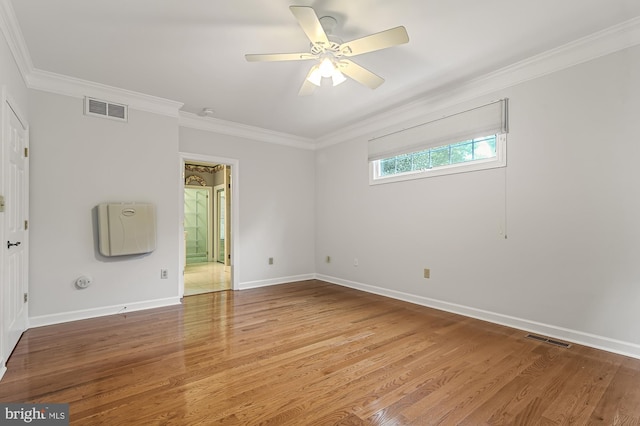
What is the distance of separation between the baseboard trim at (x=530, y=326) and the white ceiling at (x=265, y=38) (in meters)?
2.55

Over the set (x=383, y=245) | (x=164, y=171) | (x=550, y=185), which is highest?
(x=164, y=171)

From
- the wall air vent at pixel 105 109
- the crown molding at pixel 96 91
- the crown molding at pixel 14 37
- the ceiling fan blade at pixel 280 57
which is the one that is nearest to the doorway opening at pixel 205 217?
the crown molding at pixel 96 91

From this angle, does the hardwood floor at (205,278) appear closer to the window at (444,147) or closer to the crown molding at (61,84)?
the crown molding at (61,84)

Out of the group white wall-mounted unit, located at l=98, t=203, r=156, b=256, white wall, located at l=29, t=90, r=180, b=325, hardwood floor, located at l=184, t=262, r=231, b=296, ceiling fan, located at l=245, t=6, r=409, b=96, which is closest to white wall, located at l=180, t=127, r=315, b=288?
hardwood floor, located at l=184, t=262, r=231, b=296

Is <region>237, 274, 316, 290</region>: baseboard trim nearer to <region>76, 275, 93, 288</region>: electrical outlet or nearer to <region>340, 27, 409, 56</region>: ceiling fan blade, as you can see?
<region>76, 275, 93, 288</region>: electrical outlet

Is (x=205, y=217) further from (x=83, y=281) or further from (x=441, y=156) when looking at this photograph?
(x=441, y=156)

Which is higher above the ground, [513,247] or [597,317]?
[513,247]

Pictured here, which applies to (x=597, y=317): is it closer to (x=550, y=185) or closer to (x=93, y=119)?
(x=550, y=185)

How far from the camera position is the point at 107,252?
356 centimetres

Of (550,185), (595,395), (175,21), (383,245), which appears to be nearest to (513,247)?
(550,185)

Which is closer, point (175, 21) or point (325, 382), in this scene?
point (325, 382)

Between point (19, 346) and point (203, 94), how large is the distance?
10.0 ft

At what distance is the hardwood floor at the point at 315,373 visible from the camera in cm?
179

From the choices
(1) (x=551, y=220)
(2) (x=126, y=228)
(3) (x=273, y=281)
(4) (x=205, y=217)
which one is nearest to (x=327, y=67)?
(1) (x=551, y=220)
